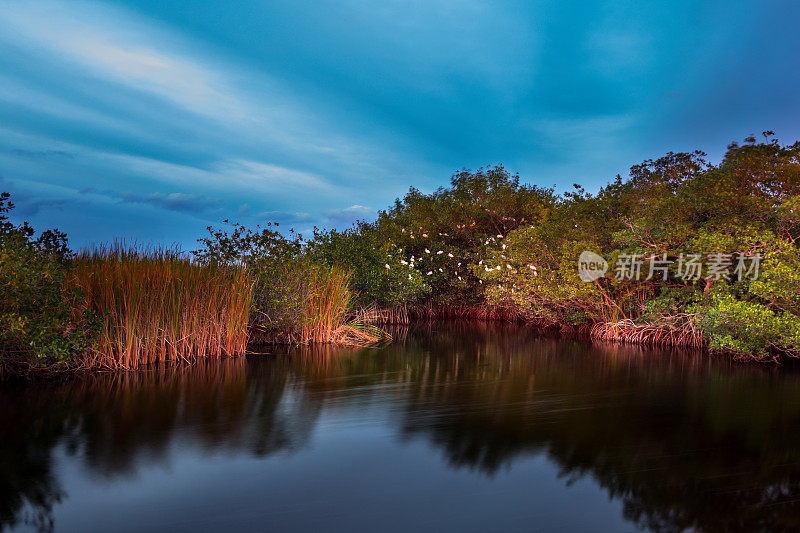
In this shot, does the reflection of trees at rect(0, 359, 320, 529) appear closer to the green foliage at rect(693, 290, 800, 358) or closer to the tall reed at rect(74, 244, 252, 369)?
the tall reed at rect(74, 244, 252, 369)

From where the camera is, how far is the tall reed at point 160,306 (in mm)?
8477

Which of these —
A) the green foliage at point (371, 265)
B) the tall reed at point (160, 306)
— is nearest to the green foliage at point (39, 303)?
the tall reed at point (160, 306)

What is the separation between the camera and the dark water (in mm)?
4078

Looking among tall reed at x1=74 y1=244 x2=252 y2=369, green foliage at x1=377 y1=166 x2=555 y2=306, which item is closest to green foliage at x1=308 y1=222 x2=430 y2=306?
green foliage at x1=377 y1=166 x2=555 y2=306

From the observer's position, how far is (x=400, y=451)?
5.51 m

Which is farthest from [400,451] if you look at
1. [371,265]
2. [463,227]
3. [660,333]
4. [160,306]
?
[463,227]

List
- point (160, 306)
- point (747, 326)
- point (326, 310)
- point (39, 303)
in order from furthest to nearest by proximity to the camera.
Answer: point (326, 310) < point (747, 326) < point (160, 306) < point (39, 303)

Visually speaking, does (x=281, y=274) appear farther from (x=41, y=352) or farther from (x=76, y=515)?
(x=76, y=515)

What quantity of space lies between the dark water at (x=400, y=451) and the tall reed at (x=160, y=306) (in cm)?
66

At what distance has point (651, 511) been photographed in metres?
4.11

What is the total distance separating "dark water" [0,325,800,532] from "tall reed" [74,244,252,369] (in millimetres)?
659

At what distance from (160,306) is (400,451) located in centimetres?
549

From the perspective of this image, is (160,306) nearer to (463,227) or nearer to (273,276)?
(273,276)

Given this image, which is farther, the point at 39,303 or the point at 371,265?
the point at 371,265
